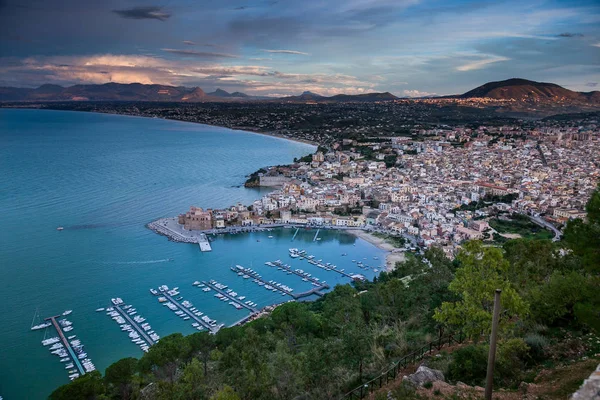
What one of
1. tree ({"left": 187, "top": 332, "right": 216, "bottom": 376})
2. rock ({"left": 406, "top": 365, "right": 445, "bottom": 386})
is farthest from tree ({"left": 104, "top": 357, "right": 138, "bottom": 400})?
rock ({"left": 406, "top": 365, "right": 445, "bottom": 386})

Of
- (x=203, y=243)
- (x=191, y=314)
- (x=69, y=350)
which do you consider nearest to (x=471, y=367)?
(x=191, y=314)

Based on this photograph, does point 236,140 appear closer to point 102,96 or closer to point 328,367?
point 328,367

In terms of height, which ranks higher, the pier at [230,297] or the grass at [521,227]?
the grass at [521,227]

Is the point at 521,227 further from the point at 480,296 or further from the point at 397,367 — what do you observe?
the point at 397,367

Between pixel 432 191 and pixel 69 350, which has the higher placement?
pixel 432 191

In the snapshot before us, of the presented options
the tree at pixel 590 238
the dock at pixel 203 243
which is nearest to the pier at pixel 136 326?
the dock at pixel 203 243

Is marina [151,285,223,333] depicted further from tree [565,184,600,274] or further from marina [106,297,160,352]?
tree [565,184,600,274]

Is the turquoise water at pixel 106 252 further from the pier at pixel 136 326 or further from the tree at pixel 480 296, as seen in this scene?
the tree at pixel 480 296
